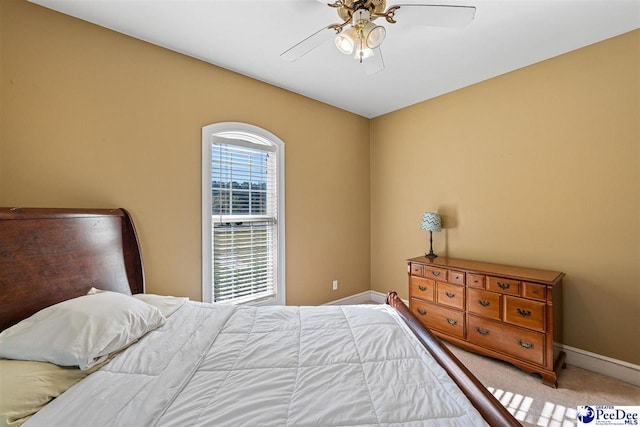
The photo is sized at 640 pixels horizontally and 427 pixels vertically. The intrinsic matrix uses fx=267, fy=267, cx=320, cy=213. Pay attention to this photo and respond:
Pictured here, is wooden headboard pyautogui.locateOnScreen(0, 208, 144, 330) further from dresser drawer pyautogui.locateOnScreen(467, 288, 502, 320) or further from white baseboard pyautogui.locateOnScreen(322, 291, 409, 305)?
dresser drawer pyautogui.locateOnScreen(467, 288, 502, 320)

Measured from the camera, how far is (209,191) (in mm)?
2498

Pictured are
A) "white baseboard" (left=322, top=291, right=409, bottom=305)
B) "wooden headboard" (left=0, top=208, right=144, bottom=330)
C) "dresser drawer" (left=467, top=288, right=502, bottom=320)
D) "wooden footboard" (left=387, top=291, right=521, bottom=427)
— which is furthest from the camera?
"white baseboard" (left=322, top=291, right=409, bottom=305)

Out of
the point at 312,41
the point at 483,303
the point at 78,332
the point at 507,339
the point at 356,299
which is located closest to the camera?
the point at 78,332

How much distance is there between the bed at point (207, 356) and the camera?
88cm

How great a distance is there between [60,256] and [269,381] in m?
1.49

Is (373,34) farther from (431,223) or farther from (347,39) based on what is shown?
(431,223)

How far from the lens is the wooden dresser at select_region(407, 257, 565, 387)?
210cm

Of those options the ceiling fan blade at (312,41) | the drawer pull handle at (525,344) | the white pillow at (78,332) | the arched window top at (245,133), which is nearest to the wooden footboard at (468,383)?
the drawer pull handle at (525,344)

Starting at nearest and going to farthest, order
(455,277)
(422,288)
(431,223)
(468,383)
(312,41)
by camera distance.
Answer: (468,383) → (312,41) → (455,277) → (422,288) → (431,223)

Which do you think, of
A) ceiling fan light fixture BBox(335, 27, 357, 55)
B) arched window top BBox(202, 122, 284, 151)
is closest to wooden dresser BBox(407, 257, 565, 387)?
arched window top BBox(202, 122, 284, 151)

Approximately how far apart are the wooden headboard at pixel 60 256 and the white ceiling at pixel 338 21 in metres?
1.43

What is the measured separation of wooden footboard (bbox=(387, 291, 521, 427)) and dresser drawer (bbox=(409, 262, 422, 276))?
4.55ft

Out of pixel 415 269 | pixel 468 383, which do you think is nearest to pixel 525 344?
pixel 415 269

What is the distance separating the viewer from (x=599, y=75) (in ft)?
7.16
